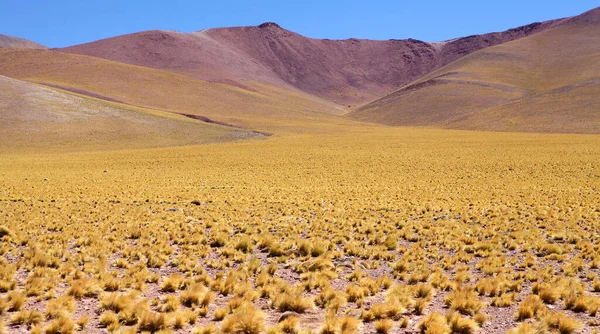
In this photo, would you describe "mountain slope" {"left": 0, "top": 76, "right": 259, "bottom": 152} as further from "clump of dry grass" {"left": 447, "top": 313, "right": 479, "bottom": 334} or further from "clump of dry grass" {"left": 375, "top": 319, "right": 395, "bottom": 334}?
"clump of dry grass" {"left": 447, "top": 313, "right": 479, "bottom": 334}

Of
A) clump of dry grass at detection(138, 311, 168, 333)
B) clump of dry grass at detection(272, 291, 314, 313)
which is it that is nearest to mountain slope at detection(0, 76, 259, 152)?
clump of dry grass at detection(272, 291, 314, 313)

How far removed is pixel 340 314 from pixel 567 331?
10.0ft

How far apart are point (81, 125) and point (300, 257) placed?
59360 millimetres

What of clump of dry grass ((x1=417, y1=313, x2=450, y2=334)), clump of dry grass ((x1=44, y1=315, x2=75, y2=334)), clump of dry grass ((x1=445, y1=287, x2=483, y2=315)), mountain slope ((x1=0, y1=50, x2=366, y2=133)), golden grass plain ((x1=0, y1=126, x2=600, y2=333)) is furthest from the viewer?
mountain slope ((x1=0, y1=50, x2=366, y2=133))

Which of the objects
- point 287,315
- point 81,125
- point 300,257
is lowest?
point 300,257

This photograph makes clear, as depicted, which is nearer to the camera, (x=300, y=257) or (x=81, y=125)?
(x=300, y=257)

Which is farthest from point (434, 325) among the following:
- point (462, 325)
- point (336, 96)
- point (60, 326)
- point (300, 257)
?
point (336, 96)

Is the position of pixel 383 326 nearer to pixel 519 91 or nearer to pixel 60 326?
pixel 60 326

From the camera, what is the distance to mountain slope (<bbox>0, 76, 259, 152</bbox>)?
2202 inches

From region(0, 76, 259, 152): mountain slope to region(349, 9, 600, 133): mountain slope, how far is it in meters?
46.9

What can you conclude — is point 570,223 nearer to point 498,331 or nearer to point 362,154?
point 498,331

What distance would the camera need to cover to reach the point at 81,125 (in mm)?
62562

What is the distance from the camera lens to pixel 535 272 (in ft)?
31.0

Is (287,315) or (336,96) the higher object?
(336,96)
